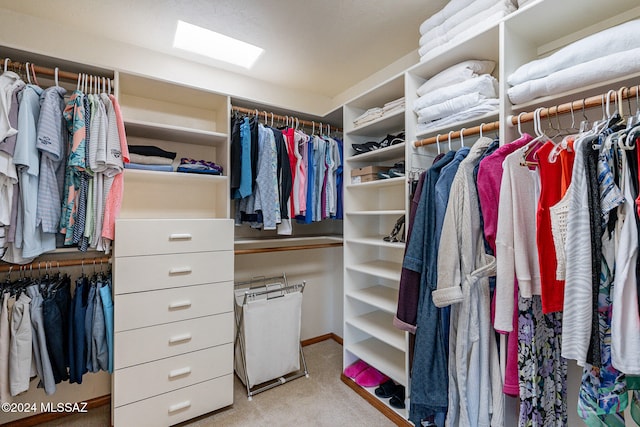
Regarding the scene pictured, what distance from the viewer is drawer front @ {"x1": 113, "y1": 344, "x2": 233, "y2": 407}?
154 centimetres

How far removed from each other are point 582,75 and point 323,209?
5.43ft

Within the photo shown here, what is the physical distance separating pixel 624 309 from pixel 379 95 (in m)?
1.69

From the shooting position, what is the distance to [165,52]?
2166mm

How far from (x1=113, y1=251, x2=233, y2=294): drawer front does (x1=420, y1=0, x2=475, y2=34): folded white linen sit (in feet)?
5.92

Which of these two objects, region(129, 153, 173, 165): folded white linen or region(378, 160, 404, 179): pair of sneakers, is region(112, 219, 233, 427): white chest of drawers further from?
region(378, 160, 404, 179): pair of sneakers

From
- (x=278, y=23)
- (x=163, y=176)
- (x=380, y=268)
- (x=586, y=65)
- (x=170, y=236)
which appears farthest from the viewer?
(x=380, y=268)

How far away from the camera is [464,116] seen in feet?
4.70

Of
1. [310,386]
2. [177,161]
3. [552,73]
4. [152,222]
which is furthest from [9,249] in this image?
[552,73]

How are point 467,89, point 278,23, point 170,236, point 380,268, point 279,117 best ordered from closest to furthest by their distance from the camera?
point 467,89, point 170,236, point 278,23, point 380,268, point 279,117

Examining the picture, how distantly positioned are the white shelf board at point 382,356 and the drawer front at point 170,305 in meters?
0.98

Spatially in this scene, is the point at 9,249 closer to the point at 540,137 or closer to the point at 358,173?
the point at 358,173

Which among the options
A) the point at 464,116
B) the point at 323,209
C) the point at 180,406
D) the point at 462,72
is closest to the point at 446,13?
the point at 462,72

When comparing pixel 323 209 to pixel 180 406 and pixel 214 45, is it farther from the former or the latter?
pixel 180 406

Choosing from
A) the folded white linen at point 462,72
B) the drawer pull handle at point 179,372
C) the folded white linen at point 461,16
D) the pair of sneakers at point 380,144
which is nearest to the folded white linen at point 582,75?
the folded white linen at point 462,72
